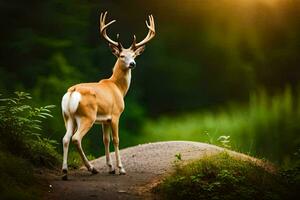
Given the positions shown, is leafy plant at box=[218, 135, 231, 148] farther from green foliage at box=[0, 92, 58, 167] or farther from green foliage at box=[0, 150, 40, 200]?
green foliage at box=[0, 150, 40, 200]

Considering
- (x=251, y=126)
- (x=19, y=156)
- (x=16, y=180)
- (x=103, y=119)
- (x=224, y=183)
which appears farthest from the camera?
(x=251, y=126)

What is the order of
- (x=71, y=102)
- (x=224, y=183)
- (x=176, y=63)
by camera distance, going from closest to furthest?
(x=224, y=183), (x=71, y=102), (x=176, y=63)

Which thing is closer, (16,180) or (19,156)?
(16,180)

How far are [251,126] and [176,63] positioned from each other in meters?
2.09

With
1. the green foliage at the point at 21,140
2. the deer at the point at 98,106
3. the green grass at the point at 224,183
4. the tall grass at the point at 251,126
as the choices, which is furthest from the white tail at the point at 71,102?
the tall grass at the point at 251,126

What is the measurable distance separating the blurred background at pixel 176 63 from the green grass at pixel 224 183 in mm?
3229

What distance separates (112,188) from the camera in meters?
6.27

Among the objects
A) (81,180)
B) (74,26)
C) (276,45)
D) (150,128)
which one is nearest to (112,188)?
(81,180)

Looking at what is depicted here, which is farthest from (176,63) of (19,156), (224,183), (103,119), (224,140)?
(224,183)

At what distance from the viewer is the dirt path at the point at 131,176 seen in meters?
6.00

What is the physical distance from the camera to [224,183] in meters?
5.94

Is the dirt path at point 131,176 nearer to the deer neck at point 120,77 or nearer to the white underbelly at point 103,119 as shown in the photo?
the white underbelly at point 103,119

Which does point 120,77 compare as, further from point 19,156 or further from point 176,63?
point 176,63

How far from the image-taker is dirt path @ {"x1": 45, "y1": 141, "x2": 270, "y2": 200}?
6.00 meters
